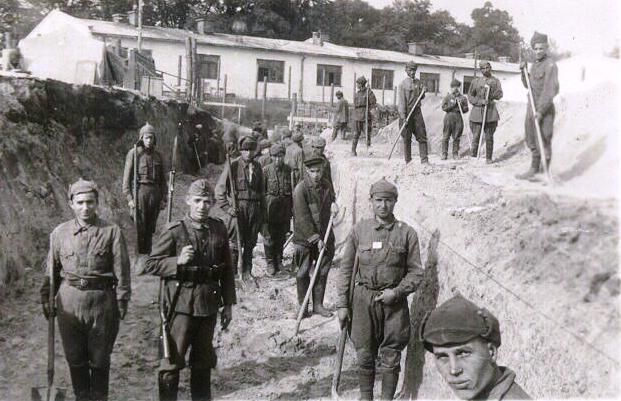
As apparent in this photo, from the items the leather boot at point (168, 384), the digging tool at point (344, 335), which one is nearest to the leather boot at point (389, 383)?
the digging tool at point (344, 335)

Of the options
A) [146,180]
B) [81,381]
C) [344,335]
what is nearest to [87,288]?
[81,381]

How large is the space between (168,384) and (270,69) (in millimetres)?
28696

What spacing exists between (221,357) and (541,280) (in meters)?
3.43

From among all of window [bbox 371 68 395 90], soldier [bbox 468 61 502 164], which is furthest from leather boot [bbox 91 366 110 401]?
window [bbox 371 68 395 90]

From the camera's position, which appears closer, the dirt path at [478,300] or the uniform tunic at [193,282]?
the dirt path at [478,300]

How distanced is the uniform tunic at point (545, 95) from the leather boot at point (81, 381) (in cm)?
500

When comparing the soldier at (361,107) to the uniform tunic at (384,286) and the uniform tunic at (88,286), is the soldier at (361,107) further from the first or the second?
the uniform tunic at (88,286)

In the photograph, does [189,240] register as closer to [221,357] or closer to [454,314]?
[221,357]

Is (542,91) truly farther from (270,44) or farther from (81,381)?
(270,44)

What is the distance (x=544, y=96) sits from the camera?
22.5 ft

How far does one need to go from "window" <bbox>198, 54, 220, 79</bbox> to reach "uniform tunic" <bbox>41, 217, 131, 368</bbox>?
1082 inches

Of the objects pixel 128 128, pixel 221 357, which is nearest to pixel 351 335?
pixel 221 357

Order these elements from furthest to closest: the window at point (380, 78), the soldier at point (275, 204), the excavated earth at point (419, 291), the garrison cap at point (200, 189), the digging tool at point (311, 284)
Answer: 1. the window at point (380, 78)
2. the soldier at point (275, 204)
3. the digging tool at point (311, 284)
4. the garrison cap at point (200, 189)
5. the excavated earth at point (419, 291)

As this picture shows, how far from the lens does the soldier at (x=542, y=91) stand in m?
6.85
